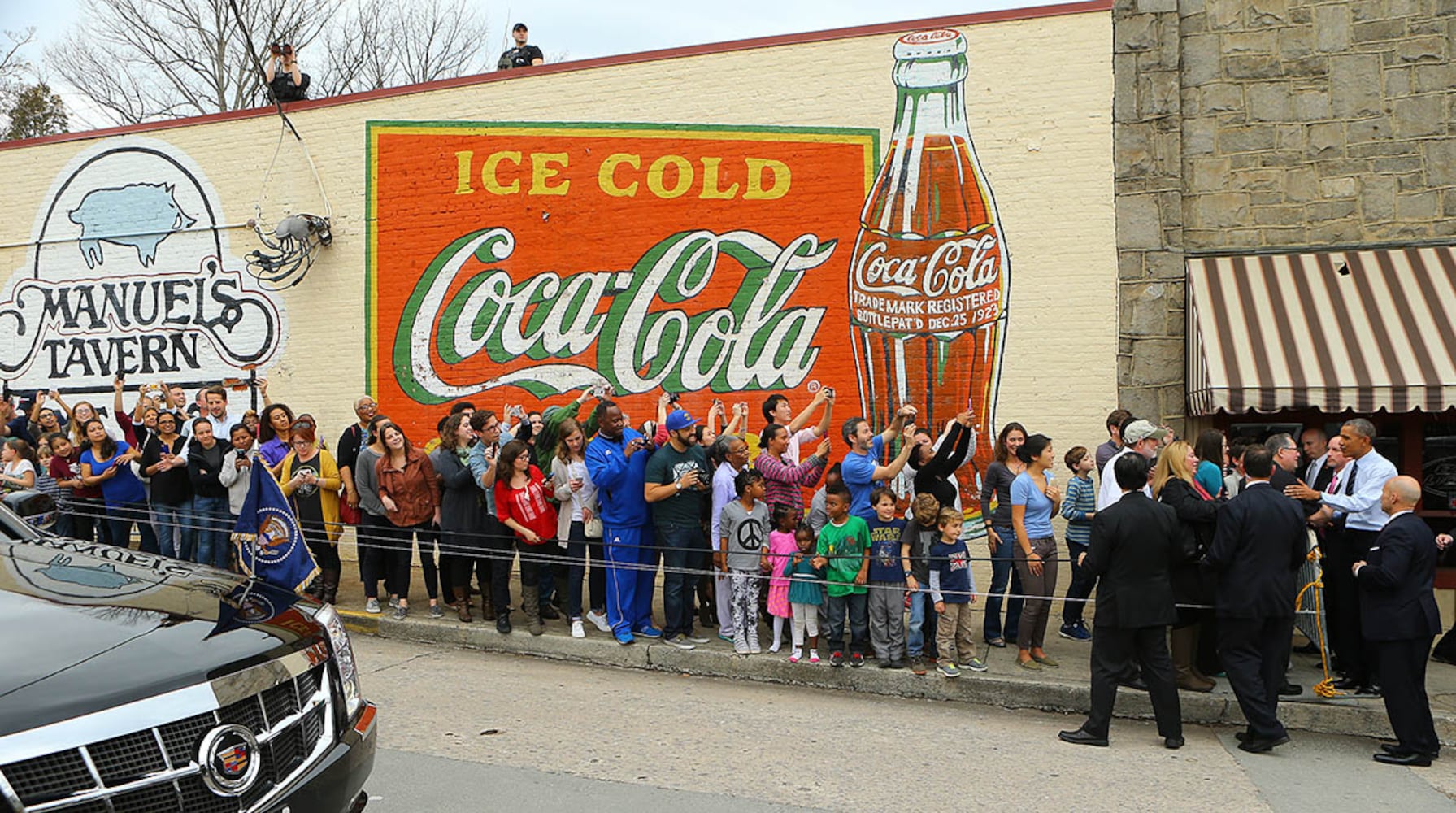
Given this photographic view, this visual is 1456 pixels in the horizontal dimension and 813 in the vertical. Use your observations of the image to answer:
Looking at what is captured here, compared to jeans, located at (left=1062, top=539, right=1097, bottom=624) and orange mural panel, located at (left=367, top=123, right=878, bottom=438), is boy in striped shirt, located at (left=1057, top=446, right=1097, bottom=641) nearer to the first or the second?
jeans, located at (left=1062, top=539, right=1097, bottom=624)

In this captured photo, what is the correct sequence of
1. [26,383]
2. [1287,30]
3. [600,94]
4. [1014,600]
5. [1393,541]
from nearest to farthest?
1. [1393,541]
2. [1014,600]
3. [1287,30]
4. [600,94]
5. [26,383]

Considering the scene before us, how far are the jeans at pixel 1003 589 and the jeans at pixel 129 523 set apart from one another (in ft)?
26.4

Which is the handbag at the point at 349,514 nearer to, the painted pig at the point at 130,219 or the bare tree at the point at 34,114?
the painted pig at the point at 130,219

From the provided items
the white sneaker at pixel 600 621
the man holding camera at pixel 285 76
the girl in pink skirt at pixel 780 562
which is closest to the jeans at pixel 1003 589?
the girl in pink skirt at pixel 780 562

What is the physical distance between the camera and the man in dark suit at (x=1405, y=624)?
6.46 metres

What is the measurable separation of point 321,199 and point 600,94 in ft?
11.8

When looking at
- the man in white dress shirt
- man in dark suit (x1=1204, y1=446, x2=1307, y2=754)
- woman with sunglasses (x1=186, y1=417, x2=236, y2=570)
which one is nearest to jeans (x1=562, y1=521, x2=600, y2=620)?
woman with sunglasses (x1=186, y1=417, x2=236, y2=570)

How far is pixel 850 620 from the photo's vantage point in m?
8.09

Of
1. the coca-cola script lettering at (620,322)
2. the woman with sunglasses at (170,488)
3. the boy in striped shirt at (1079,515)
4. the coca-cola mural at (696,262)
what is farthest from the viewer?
the coca-cola script lettering at (620,322)

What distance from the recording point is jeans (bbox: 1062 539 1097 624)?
8.95m

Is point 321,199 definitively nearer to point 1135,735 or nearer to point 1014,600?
point 1014,600

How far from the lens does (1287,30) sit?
10031mm

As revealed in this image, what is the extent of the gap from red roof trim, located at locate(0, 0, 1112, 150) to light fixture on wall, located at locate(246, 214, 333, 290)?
1.42 meters

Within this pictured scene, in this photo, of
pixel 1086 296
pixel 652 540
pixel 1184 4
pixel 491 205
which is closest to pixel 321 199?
pixel 491 205
